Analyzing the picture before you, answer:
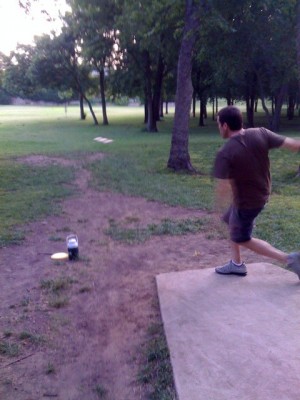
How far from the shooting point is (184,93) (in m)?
13.3

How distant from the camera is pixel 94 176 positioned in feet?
42.9

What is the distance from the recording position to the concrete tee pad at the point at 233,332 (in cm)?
310

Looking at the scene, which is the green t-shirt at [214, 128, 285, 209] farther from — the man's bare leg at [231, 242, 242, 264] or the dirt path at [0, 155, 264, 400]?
the dirt path at [0, 155, 264, 400]

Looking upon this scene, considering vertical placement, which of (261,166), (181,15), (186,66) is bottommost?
(261,166)

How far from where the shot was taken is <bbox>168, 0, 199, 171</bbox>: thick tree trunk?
12680 mm

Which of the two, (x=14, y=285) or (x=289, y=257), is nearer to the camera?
(x=289, y=257)

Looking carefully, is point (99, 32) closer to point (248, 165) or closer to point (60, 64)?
point (60, 64)

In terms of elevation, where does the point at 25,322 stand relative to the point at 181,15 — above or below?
below

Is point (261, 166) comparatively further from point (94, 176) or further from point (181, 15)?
point (181, 15)

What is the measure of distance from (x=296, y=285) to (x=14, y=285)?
2.93m

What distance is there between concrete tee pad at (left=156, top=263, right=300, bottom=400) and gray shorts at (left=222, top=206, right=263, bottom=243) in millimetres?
441

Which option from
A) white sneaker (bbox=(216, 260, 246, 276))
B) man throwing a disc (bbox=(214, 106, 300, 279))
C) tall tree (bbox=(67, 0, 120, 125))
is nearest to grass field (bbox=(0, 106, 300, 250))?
white sneaker (bbox=(216, 260, 246, 276))

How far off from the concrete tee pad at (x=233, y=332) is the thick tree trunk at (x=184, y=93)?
868 cm

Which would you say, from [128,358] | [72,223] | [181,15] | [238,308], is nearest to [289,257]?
[238,308]
